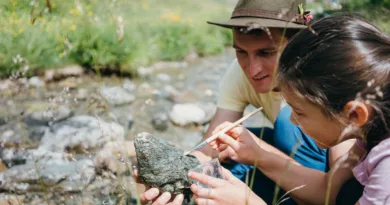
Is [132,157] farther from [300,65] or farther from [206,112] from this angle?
[300,65]

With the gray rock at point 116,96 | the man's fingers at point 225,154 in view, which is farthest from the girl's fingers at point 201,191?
the gray rock at point 116,96

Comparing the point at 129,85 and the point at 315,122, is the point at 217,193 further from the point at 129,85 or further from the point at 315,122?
the point at 129,85

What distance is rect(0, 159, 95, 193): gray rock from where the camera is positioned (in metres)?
3.02

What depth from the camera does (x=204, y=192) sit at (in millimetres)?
1988

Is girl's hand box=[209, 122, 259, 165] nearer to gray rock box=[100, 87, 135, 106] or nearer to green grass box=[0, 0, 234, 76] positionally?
green grass box=[0, 0, 234, 76]

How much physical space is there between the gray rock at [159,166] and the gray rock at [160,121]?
103 inches

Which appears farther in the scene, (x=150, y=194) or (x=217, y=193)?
(x=150, y=194)

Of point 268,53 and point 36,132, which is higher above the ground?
point 268,53

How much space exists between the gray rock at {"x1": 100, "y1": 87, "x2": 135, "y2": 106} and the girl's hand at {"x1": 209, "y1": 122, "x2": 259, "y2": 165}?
286 cm

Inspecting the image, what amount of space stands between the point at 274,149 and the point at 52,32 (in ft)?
13.7

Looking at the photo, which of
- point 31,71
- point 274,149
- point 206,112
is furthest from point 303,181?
point 31,71

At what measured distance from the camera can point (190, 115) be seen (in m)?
4.96

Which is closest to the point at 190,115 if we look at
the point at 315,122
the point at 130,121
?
the point at 130,121

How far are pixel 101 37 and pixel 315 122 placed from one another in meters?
4.99
